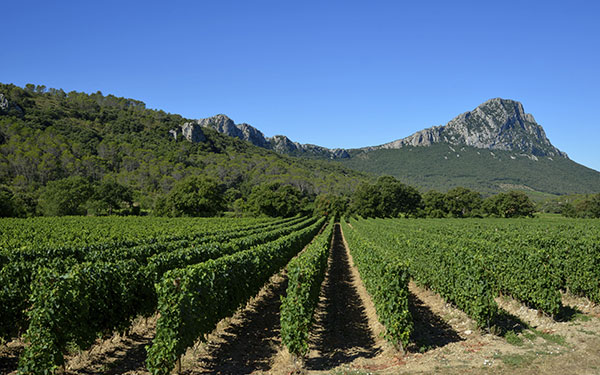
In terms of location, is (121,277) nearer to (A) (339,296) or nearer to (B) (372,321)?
(B) (372,321)

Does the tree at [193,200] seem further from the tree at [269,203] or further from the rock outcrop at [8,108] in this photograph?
the rock outcrop at [8,108]

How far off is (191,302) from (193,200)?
2699 inches

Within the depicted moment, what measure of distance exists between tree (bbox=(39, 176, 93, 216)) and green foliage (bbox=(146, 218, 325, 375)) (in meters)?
67.9

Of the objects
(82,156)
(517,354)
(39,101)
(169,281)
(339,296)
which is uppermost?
(39,101)

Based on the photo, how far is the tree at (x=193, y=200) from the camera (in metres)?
72.4

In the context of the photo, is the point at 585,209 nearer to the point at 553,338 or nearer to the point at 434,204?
the point at 434,204

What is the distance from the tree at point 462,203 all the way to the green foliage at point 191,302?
321 ft

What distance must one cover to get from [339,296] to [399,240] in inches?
255

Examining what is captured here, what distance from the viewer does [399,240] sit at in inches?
760

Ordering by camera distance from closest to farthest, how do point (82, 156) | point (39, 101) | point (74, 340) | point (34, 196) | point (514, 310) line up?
point (74, 340) → point (514, 310) → point (34, 196) → point (82, 156) → point (39, 101)

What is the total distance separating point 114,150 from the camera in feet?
381

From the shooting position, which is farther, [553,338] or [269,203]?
[269,203]

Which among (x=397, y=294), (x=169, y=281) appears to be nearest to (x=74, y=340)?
(x=169, y=281)

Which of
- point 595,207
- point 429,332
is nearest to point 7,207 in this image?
point 429,332
